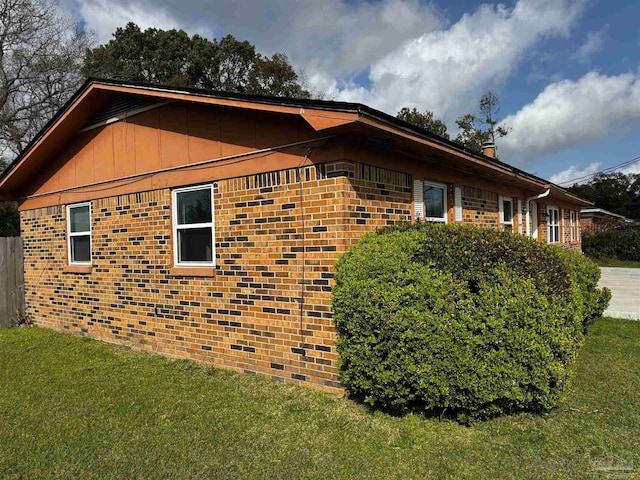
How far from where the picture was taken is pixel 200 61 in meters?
30.5

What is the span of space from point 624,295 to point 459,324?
1102 cm

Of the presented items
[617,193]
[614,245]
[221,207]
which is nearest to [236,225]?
[221,207]

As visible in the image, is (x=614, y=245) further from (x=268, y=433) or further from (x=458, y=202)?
(x=268, y=433)

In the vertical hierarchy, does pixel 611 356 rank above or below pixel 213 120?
below

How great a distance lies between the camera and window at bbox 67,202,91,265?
327 inches

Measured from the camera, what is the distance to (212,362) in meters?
6.12

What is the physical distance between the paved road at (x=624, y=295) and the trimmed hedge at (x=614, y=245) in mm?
10187

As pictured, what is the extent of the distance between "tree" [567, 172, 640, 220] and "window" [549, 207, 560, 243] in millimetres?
33667

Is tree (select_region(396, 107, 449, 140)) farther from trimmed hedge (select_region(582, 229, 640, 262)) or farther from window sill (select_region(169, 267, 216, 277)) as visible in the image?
window sill (select_region(169, 267, 216, 277))

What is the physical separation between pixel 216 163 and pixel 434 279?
3.47 m

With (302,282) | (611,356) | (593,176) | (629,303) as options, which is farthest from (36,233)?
(593,176)

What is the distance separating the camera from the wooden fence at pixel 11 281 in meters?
9.57

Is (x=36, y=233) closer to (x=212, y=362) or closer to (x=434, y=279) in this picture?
(x=212, y=362)

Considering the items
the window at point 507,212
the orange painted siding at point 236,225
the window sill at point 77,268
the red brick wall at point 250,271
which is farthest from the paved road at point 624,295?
the window sill at point 77,268
